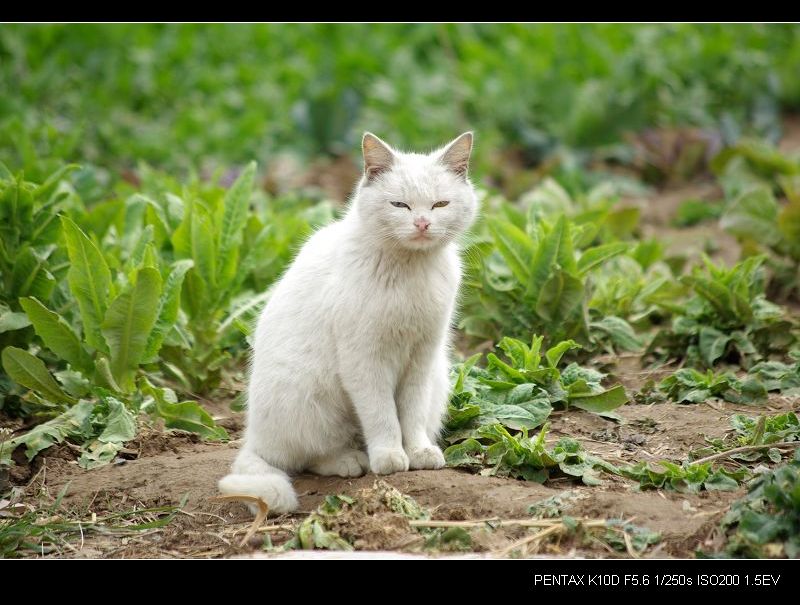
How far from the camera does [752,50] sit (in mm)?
9789

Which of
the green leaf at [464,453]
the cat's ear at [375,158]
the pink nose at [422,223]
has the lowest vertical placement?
the green leaf at [464,453]

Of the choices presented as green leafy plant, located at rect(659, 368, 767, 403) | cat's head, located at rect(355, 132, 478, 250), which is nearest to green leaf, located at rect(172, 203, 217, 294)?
cat's head, located at rect(355, 132, 478, 250)

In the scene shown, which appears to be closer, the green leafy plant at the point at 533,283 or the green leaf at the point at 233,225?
the green leafy plant at the point at 533,283

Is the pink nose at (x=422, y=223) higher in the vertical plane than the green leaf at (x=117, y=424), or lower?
higher

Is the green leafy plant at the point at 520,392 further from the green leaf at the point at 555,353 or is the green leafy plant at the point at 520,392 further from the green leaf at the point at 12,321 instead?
the green leaf at the point at 12,321

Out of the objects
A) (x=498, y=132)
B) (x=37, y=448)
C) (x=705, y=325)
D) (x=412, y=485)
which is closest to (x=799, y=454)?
(x=412, y=485)

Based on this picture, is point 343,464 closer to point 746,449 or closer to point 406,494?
point 406,494

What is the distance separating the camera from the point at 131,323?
164 inches

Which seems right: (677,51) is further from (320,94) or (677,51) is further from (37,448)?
(37,448)

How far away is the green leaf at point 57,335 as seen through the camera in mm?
4109

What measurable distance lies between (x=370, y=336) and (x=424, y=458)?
1.64 ft

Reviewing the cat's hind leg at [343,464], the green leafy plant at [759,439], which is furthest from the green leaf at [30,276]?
the green leafy plant at [759,439]

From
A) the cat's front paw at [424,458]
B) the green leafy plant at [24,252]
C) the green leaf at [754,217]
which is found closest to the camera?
the cat's front paw at [424,458]

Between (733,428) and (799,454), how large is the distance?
0.76m
